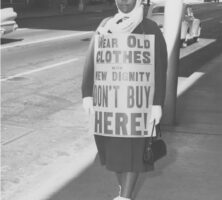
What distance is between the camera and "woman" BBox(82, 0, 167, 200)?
3.94m

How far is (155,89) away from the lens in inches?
156

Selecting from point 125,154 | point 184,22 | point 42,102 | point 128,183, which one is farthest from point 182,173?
point 184,22

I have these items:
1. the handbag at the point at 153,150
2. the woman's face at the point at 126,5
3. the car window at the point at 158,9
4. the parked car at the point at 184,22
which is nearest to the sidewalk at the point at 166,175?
the handbag at the point at 153,150

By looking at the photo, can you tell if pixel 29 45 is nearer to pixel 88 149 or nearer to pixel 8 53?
pixel 8 53

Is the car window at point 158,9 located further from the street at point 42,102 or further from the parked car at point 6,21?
the parked car at point 6,21

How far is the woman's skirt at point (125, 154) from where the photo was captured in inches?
158

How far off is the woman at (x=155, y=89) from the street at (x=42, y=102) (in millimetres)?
1477

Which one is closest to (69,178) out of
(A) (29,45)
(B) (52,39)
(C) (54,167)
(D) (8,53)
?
(C) (54,167)

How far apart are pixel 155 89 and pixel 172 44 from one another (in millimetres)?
3113

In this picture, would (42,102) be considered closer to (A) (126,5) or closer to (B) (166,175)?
(B) (166,175)

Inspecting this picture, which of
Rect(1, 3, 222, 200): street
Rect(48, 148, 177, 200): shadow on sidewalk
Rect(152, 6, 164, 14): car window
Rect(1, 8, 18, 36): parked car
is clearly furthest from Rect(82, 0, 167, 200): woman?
Rect(152, 6, 164, 14): car window

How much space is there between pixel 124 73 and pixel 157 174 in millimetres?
1840

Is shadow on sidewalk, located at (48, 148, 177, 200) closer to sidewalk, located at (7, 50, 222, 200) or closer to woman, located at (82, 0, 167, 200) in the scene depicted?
→ sidewalk, located at (7, 50, 222, 200)

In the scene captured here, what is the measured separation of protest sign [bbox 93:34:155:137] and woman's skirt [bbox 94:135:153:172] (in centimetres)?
7
